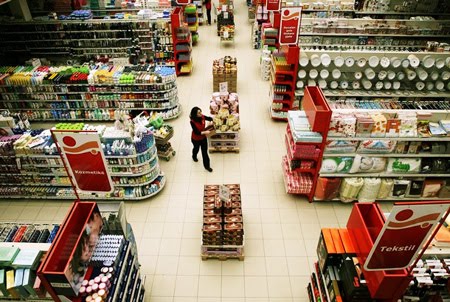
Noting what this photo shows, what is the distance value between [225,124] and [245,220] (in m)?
2.78

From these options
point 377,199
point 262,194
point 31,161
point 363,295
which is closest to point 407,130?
point 377,199

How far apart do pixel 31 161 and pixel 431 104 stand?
378 inches

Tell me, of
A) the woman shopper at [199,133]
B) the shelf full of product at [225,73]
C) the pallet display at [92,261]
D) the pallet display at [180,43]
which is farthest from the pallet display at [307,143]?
the pallet display at [180,43]

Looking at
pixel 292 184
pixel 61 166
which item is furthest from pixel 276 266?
pixel 61 166

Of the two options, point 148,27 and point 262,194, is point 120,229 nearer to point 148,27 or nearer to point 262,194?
point 262,194

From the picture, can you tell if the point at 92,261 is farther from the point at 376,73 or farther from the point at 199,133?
the point at 376,73

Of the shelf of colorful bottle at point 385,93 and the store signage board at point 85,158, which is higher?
the store signage board at point 85,158

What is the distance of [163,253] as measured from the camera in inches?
262

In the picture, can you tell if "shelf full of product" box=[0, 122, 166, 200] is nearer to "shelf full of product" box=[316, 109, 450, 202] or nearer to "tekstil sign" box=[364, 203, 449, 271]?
"shelf full of product" box=[316, 109, 450, 202]

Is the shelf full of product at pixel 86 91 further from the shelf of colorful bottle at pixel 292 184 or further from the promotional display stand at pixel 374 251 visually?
the promotional display stand at pixel 374 251

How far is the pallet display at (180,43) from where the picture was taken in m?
12.4

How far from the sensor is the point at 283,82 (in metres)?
9.66

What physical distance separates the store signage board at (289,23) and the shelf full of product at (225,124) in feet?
7.35

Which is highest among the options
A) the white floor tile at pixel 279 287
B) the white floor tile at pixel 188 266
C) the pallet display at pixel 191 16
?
the pallet display at pixel 191 16
